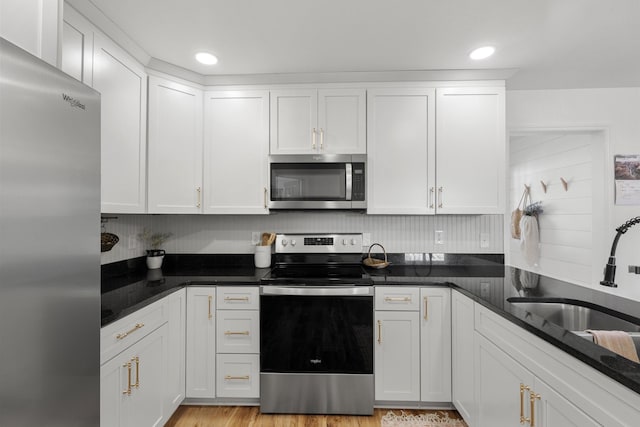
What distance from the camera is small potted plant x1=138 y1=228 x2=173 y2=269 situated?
259cm

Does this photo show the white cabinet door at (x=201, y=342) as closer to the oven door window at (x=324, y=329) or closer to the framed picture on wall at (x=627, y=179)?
the oven door window at (x=324, y=329)

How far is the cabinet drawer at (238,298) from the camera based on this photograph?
215 cm

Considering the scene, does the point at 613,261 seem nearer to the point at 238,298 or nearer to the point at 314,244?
the point at 314,244

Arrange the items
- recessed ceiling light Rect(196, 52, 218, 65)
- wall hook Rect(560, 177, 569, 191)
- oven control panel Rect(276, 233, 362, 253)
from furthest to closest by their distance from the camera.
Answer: wall hook Rect(560, 177, 569, 191) → oven control panel Rect(276, 233, 362, 253) → recessed ceiling light Rect(196, 52, 218, 65)

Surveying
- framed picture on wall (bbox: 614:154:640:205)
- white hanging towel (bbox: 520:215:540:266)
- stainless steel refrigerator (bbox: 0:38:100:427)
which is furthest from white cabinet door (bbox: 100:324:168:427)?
white hanging towel (bbox: 520:215:540:266)

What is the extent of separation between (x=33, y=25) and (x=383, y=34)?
1.60 m

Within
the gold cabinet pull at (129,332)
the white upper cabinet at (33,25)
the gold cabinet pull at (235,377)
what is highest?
the white upper cabinet at (33,25)

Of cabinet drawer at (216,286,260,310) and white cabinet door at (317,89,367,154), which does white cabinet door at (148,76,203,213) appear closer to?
cabinet drawer at (216,286,260,310)

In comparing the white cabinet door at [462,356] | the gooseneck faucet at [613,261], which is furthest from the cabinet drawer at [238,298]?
the gooseneck faucet at [613,261]

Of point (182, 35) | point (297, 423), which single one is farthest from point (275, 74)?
point (297, 423)

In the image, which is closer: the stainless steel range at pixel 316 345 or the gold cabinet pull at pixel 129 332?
the gold cabinet pull at pixel 129 332

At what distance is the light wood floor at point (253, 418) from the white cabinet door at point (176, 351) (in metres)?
0.12

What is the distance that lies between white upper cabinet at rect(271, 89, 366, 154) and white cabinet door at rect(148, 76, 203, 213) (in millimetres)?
603

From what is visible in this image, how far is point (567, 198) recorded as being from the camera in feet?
11.2
